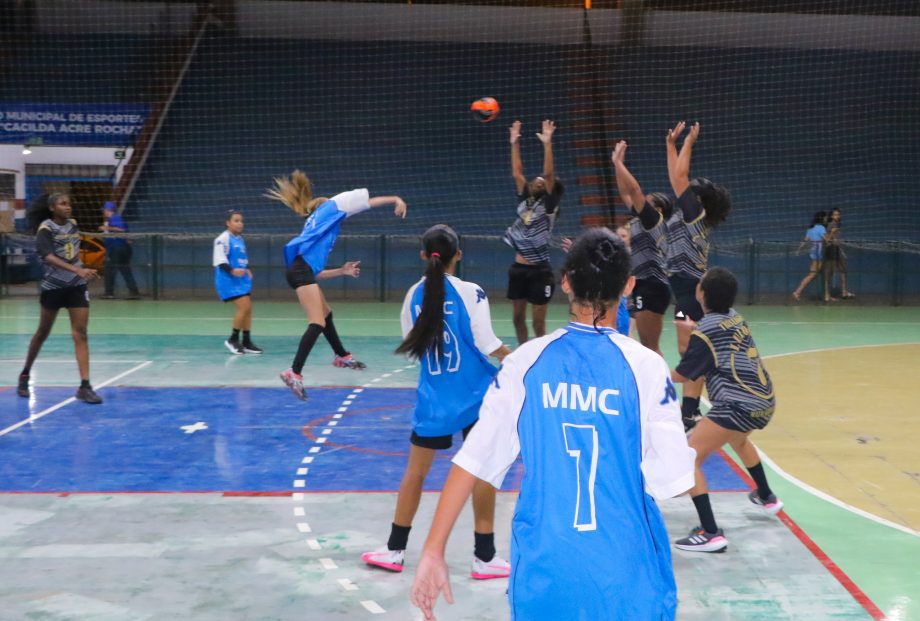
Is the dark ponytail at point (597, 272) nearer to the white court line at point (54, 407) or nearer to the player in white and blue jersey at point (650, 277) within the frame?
the player in white and blue jersey at point (650, 277)

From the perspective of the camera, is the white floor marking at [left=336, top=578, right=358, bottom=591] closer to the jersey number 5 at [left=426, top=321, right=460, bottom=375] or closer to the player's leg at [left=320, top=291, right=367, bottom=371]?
the jersey number 5 at [left=426, top=321, right=460, bottom=375]

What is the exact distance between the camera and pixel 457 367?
5062 mm

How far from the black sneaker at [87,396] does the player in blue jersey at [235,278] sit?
11.1 feet

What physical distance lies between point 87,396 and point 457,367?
5693 mm

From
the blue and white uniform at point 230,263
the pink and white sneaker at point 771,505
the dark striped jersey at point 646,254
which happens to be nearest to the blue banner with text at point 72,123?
the blue and white uniform at point 230,263

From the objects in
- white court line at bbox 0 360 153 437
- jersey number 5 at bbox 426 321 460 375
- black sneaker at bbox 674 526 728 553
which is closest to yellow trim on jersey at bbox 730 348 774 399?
black sneaker at bbox 674 526 728 553

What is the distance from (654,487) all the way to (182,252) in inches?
801

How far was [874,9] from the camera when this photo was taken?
2642 centimetres

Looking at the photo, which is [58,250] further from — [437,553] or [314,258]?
[437,553]

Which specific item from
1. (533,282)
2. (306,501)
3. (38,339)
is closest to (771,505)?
(306,501)

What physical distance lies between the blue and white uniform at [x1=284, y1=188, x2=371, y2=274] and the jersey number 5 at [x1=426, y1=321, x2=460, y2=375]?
12.2 feet

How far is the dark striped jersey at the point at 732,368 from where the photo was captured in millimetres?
5613

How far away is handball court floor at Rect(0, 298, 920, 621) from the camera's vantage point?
4.84m

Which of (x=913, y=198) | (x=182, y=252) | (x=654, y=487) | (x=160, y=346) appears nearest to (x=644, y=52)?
(x=913, y=198)
